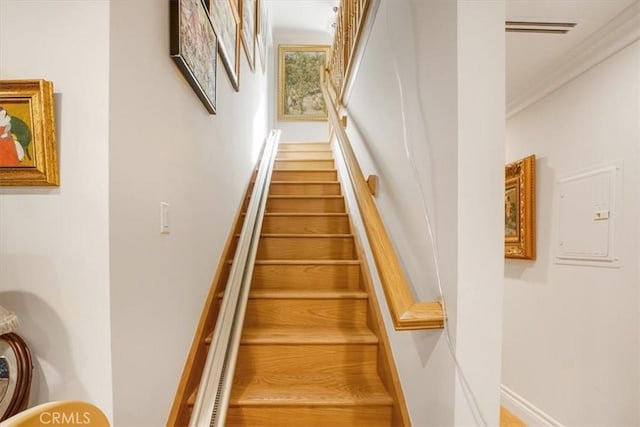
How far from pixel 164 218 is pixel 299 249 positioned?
1324 millimetres

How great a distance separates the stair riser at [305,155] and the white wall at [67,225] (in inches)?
124

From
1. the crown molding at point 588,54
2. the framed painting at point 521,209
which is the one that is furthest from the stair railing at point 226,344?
the crown molding at point 588,54

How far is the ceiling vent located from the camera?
156 centimetres

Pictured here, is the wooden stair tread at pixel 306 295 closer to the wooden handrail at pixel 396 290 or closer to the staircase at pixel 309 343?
the staircase at pixel 309 343

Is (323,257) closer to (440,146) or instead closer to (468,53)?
(440,146)

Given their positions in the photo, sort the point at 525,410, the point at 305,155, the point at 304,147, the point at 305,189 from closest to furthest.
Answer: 1. the point at 525,410
2. the point at 305,189
3. the point at 305,155
4. the point at 304,147

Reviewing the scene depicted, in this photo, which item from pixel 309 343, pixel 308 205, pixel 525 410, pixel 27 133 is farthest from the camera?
pixel 308 205

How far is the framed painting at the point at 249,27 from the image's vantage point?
2.63m

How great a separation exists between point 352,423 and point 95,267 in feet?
3.86

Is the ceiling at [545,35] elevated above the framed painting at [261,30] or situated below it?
below

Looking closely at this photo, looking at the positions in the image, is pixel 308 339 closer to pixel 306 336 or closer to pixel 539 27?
pixel 306 336

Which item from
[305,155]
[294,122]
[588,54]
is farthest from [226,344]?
[294,122]

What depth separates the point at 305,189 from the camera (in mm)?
3221

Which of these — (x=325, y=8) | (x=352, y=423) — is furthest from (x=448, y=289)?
(x=325, y=8)
